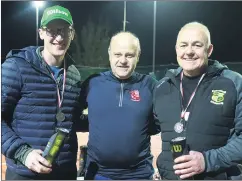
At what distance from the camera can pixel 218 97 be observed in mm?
2709

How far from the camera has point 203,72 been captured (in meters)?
2.85

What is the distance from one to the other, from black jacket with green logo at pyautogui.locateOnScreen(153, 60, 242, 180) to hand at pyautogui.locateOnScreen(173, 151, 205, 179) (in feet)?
0.21

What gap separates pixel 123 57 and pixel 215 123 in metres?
0.92

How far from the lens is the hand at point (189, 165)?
2469mm

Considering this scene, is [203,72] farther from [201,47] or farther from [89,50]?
[89,50]

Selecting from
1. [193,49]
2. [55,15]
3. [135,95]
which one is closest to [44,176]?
[135,95]

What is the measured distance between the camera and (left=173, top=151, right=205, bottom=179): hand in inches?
97.2

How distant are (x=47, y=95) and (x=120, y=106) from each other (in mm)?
591

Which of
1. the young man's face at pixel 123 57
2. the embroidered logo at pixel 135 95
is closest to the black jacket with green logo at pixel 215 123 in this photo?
the embroidered logo at pixel 135 95

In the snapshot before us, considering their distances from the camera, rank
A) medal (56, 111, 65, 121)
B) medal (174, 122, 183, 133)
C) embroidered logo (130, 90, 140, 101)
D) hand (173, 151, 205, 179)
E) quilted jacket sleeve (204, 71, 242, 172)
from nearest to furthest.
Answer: hand (173, 151, 205, 179) < quilted jacket sleeve (204, 71, 242, 172) < medal (174, 122, 183, 133) < medal (56, 111, 65, 121) < embroidered logo (130, 90, 140, 101)

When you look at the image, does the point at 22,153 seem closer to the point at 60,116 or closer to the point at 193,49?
the point at 60,116

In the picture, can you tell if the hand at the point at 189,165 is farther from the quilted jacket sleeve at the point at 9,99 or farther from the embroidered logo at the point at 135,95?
A: the quilted jacket sleeve at the point at 9,99

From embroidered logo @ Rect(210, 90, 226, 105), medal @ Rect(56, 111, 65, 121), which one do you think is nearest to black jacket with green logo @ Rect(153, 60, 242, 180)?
embroidered logo @ Rect(210, 90, 226, 105)

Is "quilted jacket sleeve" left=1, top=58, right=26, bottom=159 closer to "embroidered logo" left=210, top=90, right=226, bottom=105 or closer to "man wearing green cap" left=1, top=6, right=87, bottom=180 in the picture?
"man wearing green cap" left=1, top=6, right=87, bottom=180
